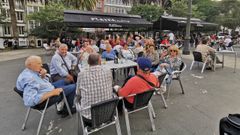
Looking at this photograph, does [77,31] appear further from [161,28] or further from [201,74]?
[201,74]

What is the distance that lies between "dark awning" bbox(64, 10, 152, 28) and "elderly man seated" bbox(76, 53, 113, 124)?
459 centimetres

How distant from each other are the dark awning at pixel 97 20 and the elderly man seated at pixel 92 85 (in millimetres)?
4592

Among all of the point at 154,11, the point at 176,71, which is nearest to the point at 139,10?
the point at 154,11

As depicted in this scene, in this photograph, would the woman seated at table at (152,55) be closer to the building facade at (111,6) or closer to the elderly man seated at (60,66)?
the elderly man seated at (60,66)

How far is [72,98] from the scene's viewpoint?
3553 millimetres

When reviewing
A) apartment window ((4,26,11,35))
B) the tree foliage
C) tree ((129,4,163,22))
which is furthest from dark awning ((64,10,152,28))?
apartment window ((4,26,11,35))

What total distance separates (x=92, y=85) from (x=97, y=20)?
18.4ft

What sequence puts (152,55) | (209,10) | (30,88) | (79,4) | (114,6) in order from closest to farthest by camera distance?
(30,88) < (152,55) < (79,4) < (209,10) < (114,6)

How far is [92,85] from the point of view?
8.15ft

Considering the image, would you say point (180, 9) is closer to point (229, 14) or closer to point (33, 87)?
point (229, 14)

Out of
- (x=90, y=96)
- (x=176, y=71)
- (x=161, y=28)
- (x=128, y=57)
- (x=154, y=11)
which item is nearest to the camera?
(x=90, y=96)

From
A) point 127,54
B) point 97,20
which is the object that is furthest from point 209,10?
point 127,54

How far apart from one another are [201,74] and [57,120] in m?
5.43

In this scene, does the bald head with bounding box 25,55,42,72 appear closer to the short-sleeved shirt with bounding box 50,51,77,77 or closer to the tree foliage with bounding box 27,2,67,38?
the short-sleeved shirt with bounding box 50,51,77,77
